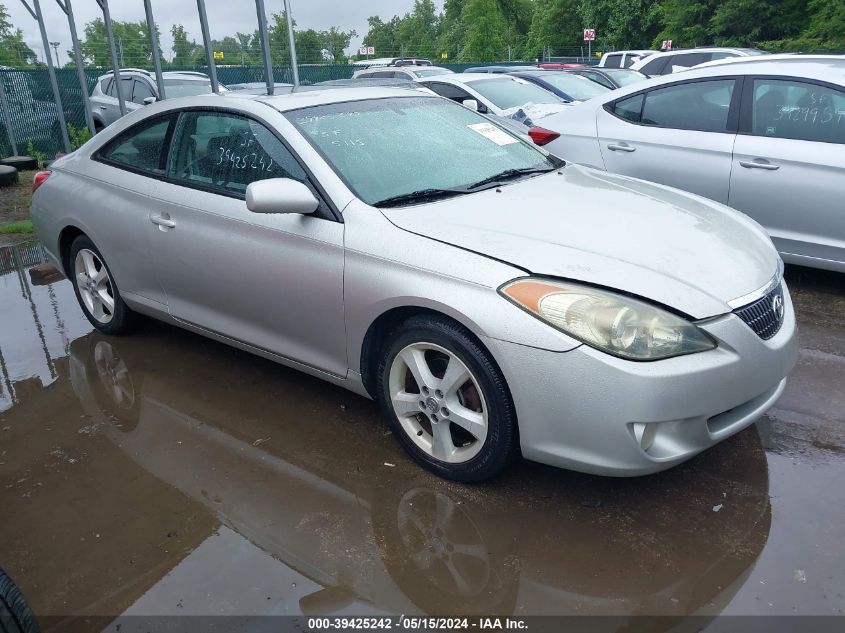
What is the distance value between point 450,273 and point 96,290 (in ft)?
9.52

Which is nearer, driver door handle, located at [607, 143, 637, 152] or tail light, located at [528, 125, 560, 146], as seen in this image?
driver door handle, located at [607, 143, 637, 152]

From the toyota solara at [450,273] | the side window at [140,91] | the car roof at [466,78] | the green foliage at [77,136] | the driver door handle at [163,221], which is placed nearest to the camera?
the toyota solara at [450,273]

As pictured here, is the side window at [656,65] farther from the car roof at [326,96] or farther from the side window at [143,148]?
the side window at [143,148]

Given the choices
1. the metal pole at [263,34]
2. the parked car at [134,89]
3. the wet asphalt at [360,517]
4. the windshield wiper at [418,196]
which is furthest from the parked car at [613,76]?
the windshield wiper at [418,196]

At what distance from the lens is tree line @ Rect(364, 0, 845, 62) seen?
35.6 meters

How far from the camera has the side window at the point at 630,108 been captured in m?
5.74

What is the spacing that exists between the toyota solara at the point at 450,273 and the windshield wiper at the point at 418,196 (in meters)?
0.01

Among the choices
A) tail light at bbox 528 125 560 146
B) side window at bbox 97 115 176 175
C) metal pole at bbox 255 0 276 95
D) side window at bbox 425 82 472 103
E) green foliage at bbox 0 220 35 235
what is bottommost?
green foliage at bbox 0 220 35 235

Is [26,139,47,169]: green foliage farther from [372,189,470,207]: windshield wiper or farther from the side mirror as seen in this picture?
[372,189,470,207]: windshield wiper

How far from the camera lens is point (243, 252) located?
142 inches

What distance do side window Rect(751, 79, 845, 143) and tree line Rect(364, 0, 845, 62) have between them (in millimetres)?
19920

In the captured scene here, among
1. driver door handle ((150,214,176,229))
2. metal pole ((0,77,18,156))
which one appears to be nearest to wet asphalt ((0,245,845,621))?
driver door handle ((150,214,176,229))

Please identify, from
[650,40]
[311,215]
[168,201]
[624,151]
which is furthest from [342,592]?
[650,40]

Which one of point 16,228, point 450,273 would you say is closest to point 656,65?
point 16,228
